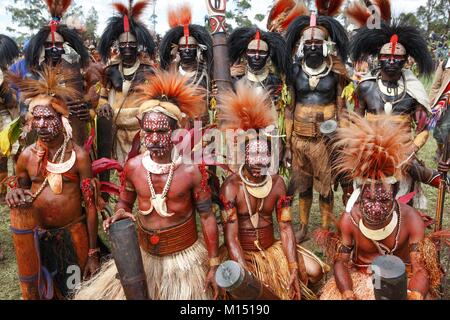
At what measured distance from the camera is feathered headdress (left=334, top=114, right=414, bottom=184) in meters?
2.80

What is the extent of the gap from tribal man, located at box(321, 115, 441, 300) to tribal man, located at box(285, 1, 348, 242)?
1495 mm

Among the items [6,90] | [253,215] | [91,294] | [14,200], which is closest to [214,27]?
[253,215]

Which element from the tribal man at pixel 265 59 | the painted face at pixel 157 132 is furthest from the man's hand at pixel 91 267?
the tribal man at pixel 265 59

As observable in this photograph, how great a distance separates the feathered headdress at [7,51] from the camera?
5.79 metres

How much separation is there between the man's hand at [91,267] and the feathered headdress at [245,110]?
1.46 metres

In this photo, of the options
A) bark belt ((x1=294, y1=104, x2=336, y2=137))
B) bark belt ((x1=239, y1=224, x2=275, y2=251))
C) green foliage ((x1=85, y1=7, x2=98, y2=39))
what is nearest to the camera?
bark belt ((x1=239, y1=224, x2=275, y2=251))

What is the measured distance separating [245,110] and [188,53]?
84.9 inches

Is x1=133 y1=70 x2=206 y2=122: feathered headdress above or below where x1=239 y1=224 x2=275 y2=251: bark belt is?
above

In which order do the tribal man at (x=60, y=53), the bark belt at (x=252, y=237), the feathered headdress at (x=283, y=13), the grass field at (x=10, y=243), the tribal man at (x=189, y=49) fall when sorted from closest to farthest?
the bark belt at (x=252, y=237), the grass field at (x=10, y=243), the tribal man at (x=60, y=53), the tribal man at (x=189, y=49), the feathered headdress at (x=283, y=13)

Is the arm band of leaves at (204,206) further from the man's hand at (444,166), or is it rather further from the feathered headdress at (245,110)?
the man's hand at (444,166)

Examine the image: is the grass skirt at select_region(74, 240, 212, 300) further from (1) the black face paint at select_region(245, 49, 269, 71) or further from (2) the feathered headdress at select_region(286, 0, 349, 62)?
(2) the feathered headdress at select_region(286, 0, 349, 62)

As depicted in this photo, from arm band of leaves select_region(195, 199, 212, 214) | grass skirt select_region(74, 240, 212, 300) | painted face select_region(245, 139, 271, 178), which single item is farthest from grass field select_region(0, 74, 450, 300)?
arm band of leaves select_region(195, 199, 212, 214)

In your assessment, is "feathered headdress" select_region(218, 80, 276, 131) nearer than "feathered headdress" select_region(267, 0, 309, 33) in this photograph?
Yes

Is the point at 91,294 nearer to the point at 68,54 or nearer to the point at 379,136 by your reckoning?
the point at 379,136
